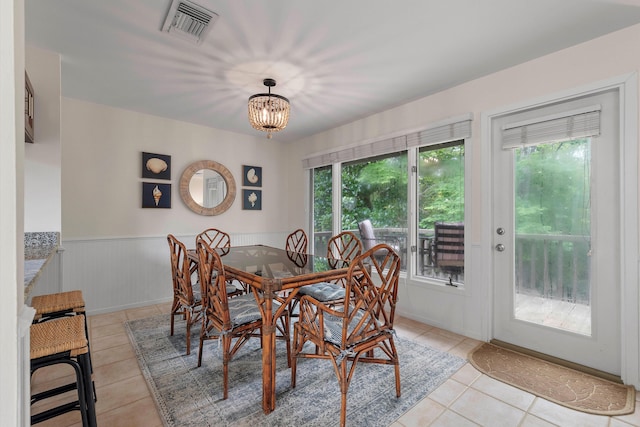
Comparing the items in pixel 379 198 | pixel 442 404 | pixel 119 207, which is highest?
pixel 379 198

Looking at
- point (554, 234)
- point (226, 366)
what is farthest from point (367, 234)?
point (226, 366)

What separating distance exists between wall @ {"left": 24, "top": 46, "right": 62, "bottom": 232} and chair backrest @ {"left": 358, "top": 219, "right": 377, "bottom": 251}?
10.0 feet

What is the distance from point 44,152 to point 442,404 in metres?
3.46

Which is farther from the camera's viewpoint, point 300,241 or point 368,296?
point 300,241

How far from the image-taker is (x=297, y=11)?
5.91 feet

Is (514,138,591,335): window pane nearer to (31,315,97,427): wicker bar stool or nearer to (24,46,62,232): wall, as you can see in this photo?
(31,315,97,427): wicker bar stool

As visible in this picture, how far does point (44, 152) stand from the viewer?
2389 mm

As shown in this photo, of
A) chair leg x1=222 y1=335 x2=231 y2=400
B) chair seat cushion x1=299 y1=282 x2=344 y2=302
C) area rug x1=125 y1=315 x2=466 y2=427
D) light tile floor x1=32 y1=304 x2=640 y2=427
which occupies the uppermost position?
chair seat cushion x1=299 y1=282 x2=344 y2=302

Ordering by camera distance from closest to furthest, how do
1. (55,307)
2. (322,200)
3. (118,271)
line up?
(55,307)
(118,271)
(322,200)

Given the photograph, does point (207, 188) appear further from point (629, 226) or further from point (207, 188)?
point (629, 226)

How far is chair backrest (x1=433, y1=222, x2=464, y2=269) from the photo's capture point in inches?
112

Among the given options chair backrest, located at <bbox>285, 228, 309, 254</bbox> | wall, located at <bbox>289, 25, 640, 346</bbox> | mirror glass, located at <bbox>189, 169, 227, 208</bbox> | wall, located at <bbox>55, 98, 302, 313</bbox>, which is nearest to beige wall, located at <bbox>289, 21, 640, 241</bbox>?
wall, located at <bbox>289, 25, 640, 346</bbox>

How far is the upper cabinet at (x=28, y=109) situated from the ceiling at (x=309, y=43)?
13.2 inches

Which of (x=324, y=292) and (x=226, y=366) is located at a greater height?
(x=324, y=292)
